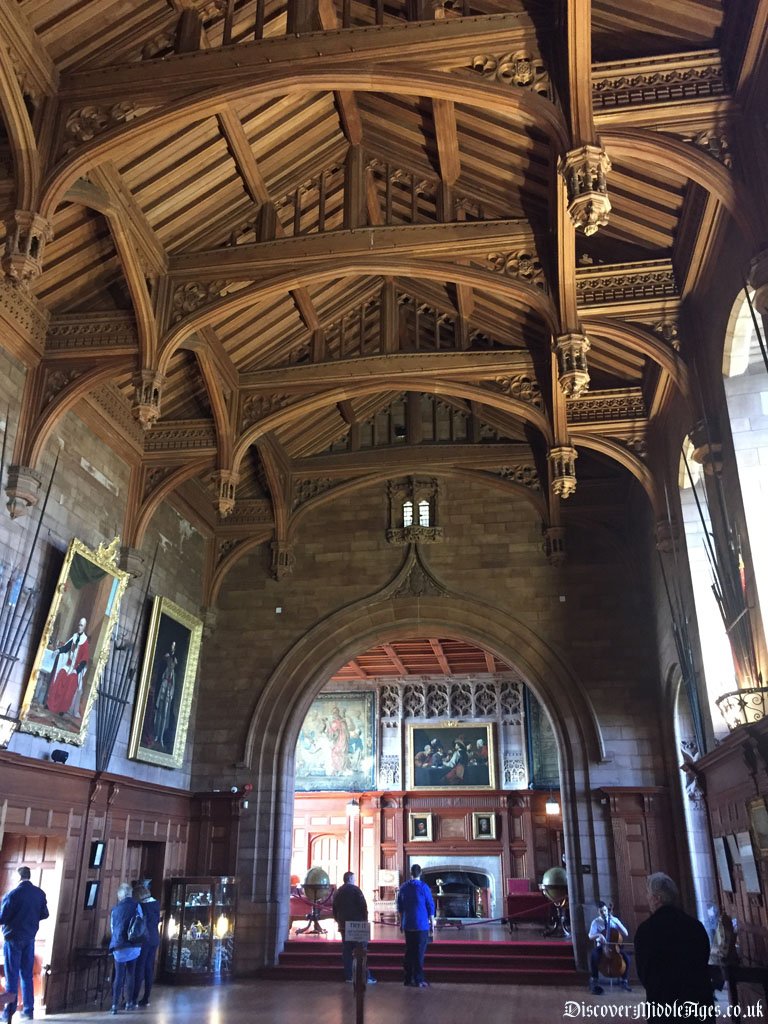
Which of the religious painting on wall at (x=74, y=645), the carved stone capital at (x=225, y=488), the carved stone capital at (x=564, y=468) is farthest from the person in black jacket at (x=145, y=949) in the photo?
the carved stone capital at (x=564, y=468)

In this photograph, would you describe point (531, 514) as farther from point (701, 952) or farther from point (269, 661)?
point (701, 952)

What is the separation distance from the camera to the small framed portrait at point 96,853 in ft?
31.7

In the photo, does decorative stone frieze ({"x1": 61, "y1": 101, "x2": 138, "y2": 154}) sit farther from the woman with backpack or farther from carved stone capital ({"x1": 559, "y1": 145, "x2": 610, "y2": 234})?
the woman with backpack

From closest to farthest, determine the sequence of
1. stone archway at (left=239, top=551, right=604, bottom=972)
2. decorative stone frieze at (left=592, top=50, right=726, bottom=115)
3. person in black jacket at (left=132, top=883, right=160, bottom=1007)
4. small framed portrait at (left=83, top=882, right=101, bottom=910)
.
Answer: decorative stone frieze at (left=592, top=50, right=726, bottom=115)
person in black jacket at (left=132, top=883, right=160, bottom=1007)
small framed portrait at (left=83, top=882, right=101, bottom=910)
stone archway at (left=239, top=551, right=604, bottom=972)

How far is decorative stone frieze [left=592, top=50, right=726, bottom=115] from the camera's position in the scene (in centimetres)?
635

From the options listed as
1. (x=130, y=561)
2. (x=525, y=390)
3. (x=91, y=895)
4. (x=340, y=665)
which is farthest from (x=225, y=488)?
(x=91, y=895)

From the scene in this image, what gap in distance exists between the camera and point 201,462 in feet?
37.8

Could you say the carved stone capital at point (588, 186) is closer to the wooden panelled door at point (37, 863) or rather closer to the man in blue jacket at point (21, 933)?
the man in blue jacket at point (21, 933)

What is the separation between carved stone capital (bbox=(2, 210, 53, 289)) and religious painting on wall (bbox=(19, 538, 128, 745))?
3.28 metres

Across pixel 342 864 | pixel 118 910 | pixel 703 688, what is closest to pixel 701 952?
pixel 703 688

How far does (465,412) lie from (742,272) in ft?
23.6

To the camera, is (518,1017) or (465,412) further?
(465,412)

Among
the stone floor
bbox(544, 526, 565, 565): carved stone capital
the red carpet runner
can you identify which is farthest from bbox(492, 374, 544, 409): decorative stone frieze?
the red carpet runner

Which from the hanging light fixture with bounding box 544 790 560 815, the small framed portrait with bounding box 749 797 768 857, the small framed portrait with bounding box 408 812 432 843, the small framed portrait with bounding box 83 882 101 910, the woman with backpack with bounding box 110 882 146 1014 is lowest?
the woman with backpack with bounding box 110 882 146 1014
